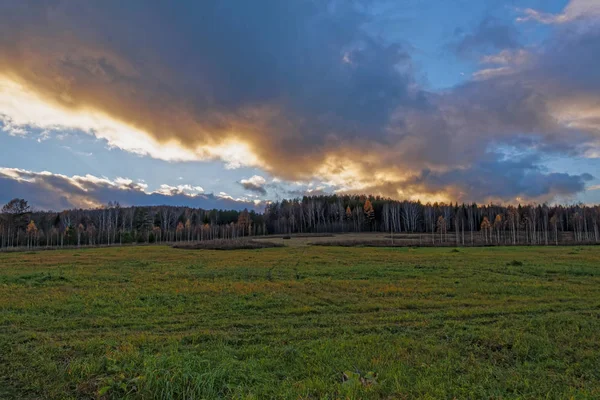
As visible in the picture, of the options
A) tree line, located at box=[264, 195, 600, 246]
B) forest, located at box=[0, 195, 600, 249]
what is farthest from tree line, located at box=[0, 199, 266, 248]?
tree line, located at box=[264, 195, 600, 246]

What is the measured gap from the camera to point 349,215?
135 meters

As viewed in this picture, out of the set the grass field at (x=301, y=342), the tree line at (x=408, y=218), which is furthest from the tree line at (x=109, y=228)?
the grass field at (x=301, y=342)

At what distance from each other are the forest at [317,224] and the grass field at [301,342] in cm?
9499

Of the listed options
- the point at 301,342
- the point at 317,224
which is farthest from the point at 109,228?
the point at 301,342

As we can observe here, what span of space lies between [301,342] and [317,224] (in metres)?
130

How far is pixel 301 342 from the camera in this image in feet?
33.1

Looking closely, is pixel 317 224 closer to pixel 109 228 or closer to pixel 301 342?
pixel 109 228

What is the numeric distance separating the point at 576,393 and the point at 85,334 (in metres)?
13.8

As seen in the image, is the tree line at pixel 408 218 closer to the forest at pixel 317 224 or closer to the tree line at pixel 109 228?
the forest at pixel 317 224

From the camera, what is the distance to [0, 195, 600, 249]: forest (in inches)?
4215

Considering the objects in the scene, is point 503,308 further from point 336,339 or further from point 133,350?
point 133,350

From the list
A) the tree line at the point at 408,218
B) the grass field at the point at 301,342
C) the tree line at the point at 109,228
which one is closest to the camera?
the grass field at the point at 301,342

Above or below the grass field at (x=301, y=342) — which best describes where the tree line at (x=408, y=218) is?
above

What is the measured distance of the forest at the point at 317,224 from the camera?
107069mm
